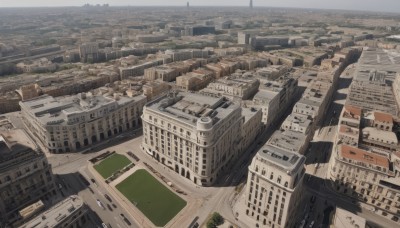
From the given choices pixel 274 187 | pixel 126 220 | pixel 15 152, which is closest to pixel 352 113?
pixel 274 187

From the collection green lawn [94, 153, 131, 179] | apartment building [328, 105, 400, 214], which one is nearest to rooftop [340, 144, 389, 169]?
apartment building [328, 105, 400, 214]

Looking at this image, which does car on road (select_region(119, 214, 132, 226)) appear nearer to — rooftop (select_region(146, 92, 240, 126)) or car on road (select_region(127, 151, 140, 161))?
car on road (select_region(127, 151, 140, 161))

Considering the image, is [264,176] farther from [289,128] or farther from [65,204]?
[65,204]

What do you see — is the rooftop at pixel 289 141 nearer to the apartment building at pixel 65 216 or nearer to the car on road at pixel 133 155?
the car on road at pixel 133 155

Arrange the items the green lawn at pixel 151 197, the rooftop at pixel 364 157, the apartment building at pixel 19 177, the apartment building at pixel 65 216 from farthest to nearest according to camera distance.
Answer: the rooftop at pixel 364 157
the green lawn at pixel 151 197
the apartment building at pixel 19 177
the apartment building at pixel 65 216

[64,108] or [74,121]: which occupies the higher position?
[64,108]

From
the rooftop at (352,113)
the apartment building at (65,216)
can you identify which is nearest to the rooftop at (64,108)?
the apartment building at (65,216)

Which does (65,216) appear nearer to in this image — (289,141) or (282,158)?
(282,158)
